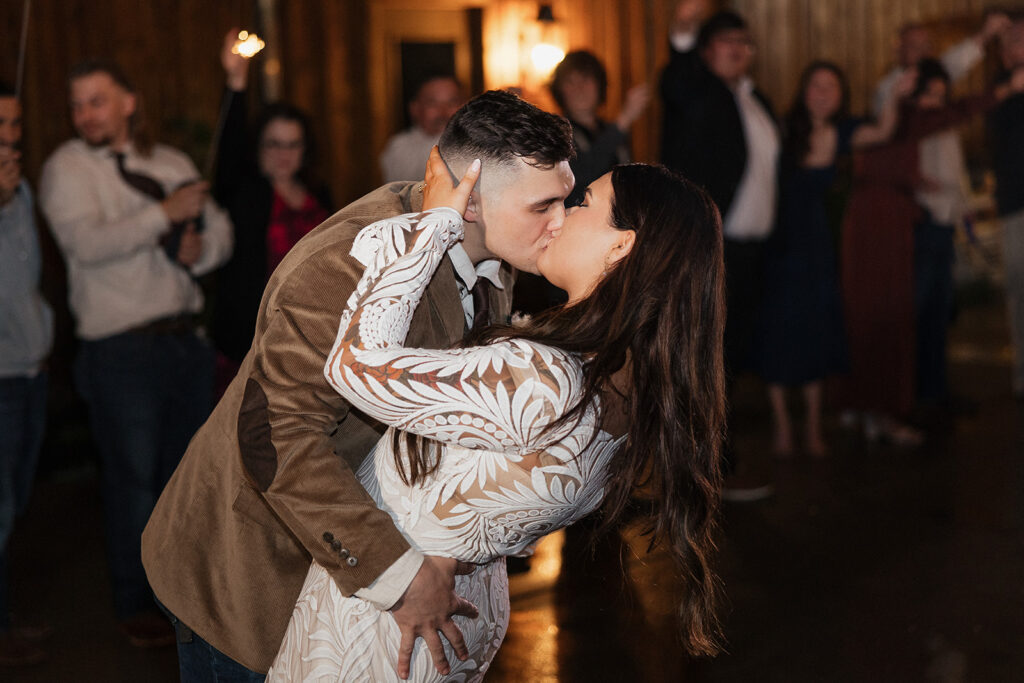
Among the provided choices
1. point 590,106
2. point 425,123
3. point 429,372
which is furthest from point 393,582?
point 425,123

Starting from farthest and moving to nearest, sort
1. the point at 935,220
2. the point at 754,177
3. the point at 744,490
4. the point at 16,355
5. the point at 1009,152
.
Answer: the point at 1009,152 < the point at 935,220 < the point at 754,177 < the point at 744,490 < the point at 16,355

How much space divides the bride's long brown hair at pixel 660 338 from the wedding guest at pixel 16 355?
1.81 meters

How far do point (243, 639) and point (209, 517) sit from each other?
0.19 m

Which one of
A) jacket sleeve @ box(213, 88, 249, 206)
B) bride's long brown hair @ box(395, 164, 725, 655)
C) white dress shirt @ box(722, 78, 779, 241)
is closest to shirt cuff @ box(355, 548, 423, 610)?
bride's long brown hair @ box(395, 164, 725, 655)

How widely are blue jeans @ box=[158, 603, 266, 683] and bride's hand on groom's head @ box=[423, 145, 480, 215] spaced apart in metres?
0.76

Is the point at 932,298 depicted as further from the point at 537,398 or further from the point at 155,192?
the point at 537,398

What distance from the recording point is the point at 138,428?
292cm

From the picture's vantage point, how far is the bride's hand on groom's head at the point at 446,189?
4.60 feet

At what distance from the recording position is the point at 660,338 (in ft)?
4.60

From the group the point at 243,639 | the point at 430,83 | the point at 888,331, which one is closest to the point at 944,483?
the point at 888,331

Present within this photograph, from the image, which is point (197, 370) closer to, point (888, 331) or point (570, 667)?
point (570, 667)

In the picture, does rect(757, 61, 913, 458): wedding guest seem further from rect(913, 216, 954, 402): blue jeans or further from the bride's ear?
the bride's ear

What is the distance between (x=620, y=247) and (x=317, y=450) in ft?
1.65

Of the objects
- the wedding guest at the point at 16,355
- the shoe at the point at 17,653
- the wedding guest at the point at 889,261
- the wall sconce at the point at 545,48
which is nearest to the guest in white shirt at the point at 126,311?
the wedding guest at the point at 16,355
